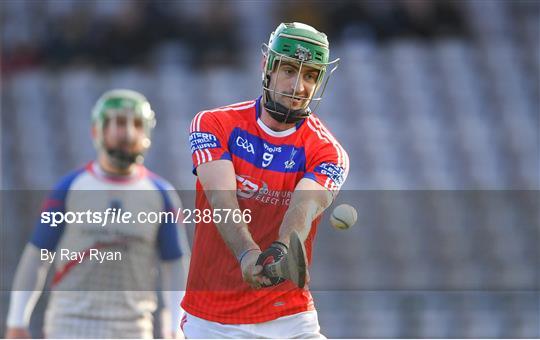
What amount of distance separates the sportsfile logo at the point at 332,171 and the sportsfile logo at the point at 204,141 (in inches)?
Answer: 15.9

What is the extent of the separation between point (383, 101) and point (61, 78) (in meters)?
3.21

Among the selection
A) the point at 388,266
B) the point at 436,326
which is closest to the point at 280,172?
the point at 436,326

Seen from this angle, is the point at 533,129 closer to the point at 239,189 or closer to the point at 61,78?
the point at 61,78

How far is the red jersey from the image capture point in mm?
4266

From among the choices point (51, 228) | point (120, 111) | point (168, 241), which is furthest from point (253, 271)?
point (120, 111)

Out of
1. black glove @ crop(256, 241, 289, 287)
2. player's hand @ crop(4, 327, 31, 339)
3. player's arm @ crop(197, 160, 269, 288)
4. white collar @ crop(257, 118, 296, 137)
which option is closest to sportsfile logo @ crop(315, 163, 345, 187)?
white collar @ crop(257, 118, 296, 137)

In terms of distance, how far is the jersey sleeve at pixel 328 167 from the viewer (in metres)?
4.29

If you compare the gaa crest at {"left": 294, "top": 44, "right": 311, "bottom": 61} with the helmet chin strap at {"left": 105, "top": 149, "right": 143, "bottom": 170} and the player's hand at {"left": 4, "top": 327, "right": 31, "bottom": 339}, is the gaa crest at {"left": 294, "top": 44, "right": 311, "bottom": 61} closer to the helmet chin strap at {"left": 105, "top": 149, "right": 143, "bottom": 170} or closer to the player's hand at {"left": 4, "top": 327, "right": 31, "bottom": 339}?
the helmet chin strap at {"left": 105, "top": 149, "right": 143, "bottom": 170}

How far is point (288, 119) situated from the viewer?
14.0 feet

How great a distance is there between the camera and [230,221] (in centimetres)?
405

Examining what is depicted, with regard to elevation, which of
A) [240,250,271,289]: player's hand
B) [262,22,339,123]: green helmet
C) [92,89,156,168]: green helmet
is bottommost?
[92,89,156,168]: green helmet

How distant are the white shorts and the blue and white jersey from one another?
5.29 feet

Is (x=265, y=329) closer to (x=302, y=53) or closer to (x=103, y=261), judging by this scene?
(x=302, y=53)

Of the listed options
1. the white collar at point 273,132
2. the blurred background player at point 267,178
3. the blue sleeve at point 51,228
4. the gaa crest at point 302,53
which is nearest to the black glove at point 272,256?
the blurred background player at point 267,178
